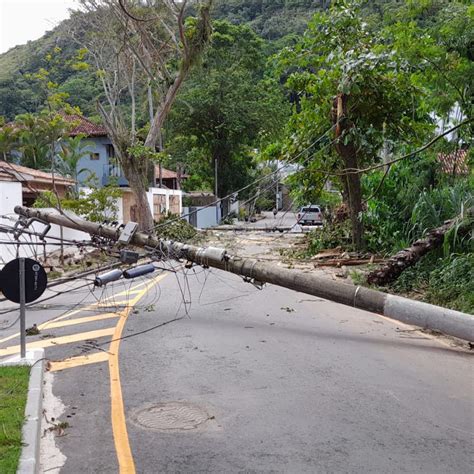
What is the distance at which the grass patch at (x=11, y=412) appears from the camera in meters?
4.91

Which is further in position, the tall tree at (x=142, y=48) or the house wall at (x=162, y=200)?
the house wall at (x=162, y=200)

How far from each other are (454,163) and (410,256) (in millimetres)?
4986

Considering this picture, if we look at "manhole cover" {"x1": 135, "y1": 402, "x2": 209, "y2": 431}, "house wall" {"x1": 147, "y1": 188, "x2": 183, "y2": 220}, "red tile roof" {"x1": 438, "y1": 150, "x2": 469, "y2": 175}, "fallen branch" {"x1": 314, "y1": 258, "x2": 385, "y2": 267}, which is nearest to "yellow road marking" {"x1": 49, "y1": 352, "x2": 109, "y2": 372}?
"manhole cover" {"x1": 135, "y1": 402, "x2": 209, "y2": 431}

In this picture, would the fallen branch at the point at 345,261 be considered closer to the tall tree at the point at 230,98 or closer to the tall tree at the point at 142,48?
the tall tree at the point at 142,48

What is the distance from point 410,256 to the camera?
46.3 feet

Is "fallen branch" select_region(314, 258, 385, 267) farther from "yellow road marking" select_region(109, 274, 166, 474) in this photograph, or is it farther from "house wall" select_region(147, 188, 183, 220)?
"house wall" select_region(147, 188, 183, 220)

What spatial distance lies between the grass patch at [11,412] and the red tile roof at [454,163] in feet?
45.0

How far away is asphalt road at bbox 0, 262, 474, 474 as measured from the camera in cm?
537

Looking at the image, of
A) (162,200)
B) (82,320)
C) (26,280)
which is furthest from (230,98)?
(26,280)

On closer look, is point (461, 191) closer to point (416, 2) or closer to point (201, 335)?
point (416, 2)

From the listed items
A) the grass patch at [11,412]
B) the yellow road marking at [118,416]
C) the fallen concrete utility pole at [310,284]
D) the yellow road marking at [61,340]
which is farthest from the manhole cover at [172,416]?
the yellow road marking at [61,340]

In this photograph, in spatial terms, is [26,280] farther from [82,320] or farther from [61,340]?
[82,320]

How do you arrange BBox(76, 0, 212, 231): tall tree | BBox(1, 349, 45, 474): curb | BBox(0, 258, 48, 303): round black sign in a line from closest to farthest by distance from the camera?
BBox(1, 349, 45, 474): curb
BBox(0, 258, 48, 303): round black sign
BBox(76, 0, 212, 231): tall tree

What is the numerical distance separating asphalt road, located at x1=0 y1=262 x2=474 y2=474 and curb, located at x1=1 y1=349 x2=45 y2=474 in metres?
0.22
